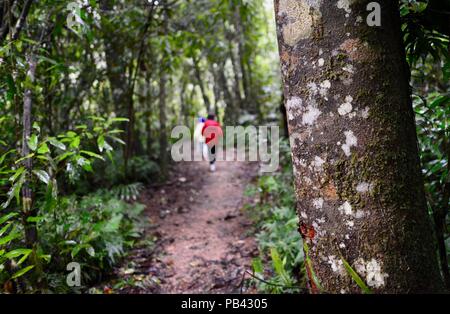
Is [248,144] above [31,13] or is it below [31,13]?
below

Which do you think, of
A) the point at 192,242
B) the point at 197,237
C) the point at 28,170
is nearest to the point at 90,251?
the point at 28,170

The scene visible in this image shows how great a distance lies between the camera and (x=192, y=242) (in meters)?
6.37

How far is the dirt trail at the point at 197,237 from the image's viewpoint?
488 cm

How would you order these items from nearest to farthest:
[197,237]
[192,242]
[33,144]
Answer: [33,144] < [192,242] < [197,237]

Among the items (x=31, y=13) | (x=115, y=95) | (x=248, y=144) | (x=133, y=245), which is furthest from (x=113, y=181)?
(x=248, y=144)

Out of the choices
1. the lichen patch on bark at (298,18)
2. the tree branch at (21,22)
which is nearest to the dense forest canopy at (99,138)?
the tree branch at (21,22)

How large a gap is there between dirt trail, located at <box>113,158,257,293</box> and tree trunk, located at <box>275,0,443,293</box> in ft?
10.1

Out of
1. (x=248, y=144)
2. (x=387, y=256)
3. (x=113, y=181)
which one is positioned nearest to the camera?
(x=387, y=256)

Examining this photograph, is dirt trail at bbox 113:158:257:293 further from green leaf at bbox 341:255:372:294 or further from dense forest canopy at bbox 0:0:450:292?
green leaf at bbox 341:255:372:294

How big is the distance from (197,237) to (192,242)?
0.80ft

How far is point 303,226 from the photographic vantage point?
1473 mm

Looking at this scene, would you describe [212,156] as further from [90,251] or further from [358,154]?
[358,154]
